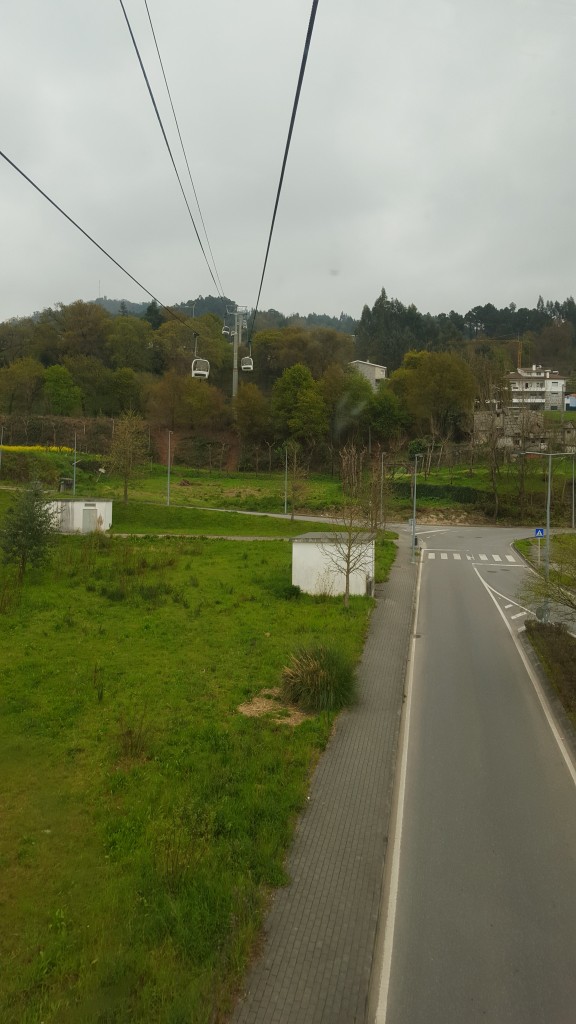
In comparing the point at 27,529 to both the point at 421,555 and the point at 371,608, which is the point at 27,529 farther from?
the point at 421,555

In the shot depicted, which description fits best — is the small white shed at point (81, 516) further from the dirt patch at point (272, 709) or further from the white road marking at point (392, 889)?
the white road marking at point (392, 889)

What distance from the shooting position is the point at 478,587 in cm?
2653

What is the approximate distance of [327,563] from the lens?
2203 centimetres

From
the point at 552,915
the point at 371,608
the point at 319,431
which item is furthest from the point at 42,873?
the point at 319,431

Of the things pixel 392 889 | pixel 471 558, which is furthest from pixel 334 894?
pixel 471 558

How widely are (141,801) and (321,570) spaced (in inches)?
545

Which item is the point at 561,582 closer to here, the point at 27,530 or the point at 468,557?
the point at 27,530

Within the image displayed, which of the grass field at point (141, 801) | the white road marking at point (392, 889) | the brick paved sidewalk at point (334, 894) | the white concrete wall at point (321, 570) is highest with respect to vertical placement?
the white concrete wall at point (321, 570)

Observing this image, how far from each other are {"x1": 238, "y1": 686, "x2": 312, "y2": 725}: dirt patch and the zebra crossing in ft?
70.8

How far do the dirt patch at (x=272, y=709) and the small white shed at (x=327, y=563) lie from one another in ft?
29.7

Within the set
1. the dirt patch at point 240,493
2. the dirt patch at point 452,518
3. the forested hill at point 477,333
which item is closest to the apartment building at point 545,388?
the forested hill at point 477,333

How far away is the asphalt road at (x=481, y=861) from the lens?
5.96 meters

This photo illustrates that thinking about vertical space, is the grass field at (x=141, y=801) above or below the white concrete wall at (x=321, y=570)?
below

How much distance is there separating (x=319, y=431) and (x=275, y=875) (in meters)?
58.1
